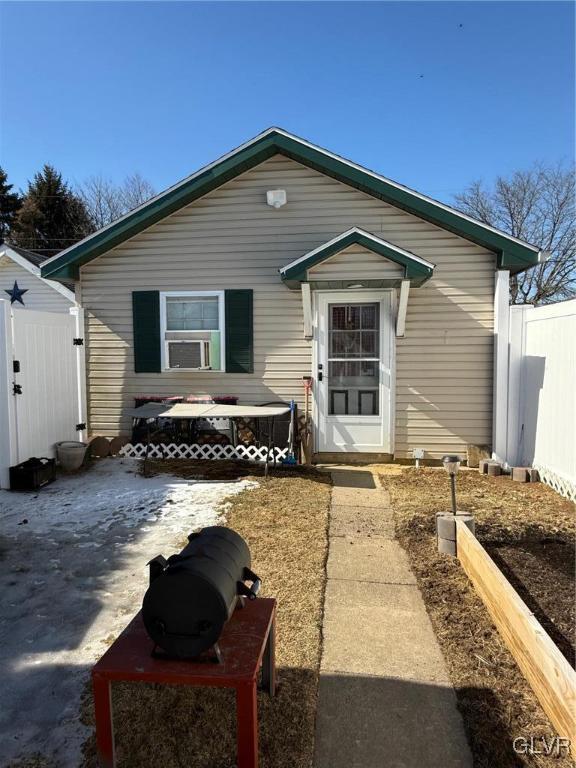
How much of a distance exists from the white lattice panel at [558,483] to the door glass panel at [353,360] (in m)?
2.25

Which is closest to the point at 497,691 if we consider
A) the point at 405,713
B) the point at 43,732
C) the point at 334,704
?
the point at 405,713

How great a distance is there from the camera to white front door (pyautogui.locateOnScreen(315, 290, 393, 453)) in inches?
275

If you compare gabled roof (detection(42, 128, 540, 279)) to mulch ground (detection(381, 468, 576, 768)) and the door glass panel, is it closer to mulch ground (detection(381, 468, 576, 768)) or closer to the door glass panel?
the door glass panel

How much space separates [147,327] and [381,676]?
6.07m

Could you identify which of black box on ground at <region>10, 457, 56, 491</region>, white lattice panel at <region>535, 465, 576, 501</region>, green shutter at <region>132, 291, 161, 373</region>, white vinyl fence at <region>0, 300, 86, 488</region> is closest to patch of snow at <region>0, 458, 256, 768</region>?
black box on ground at <region>10, 457, 56, 491</region>

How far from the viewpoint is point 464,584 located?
10.8 feet

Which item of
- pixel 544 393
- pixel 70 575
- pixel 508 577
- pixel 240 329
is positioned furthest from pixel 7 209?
pixel 508 577

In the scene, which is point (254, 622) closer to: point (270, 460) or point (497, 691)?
point (497, 691)

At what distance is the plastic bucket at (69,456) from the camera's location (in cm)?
650

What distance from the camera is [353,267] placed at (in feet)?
21.7

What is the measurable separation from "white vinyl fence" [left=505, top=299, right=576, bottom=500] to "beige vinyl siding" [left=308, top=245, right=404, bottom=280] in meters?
1.87

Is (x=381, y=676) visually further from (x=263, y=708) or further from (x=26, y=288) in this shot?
(x=26, y=288)

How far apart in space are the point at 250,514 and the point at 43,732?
109 inches
